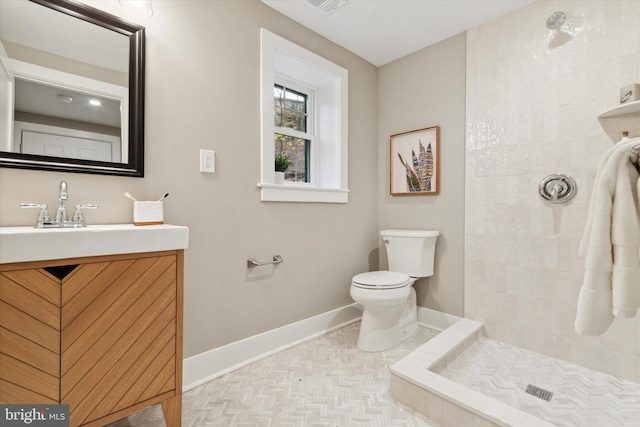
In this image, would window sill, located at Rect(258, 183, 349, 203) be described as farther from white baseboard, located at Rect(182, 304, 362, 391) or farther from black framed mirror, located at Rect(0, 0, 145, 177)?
white baseboard, located at Rect(182, 304, 362, 391)

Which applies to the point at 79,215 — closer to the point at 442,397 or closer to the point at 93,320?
the point at 93,320

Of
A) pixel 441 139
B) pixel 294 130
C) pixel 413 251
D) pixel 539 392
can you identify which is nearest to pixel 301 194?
pixel 294 130

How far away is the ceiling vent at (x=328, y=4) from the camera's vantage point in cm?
187

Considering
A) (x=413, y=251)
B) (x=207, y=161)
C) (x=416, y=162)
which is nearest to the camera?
(x=207, y=161)

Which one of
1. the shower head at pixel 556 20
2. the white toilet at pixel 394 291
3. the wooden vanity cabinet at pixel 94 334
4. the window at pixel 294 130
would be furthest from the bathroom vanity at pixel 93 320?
the shower head at pixel 556 20

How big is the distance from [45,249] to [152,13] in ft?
3.89

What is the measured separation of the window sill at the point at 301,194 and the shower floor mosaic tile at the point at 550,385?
1348 millimetres

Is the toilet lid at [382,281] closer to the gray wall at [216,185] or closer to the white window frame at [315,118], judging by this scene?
the gray wall at [216,185]

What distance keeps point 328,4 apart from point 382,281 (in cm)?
183

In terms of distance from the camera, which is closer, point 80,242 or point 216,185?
point 80,242

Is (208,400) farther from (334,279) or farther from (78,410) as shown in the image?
(334,279)

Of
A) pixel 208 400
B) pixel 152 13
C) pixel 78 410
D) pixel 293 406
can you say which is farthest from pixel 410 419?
pixel 152 13

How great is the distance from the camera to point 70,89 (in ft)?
4.21

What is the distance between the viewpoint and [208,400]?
4.82 ft
